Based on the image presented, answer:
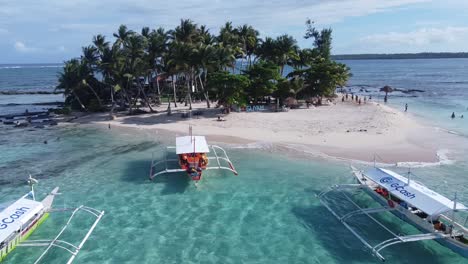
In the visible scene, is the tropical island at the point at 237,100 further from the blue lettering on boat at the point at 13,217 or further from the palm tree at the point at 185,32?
the blue lettering on boat at the point at 13,217

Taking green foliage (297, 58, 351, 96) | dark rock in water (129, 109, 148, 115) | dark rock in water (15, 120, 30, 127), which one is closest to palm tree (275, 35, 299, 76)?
green foliage (297, 58, 351, 96)

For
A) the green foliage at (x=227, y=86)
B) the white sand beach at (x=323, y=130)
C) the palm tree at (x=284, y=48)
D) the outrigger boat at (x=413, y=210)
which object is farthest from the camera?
the palm tree at (x=284, y=48)

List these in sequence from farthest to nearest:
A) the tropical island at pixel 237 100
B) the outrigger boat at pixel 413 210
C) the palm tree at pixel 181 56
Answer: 1. the palm tree at pixel 181 56
2. the tropical island at pixel 237 100
3. the outrigger boat at pixel 413 210

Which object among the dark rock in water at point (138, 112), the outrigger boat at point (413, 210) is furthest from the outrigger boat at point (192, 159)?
the dark rock in water at point (138, 112)

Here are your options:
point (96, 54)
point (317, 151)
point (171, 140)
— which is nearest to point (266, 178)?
point (317, 151)

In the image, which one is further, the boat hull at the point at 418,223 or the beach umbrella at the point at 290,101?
the beach umbrella at the point at 290,101

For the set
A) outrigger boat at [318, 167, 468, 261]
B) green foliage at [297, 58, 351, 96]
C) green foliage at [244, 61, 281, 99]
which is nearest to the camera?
outrigger boat at [318, 167, 468, 261]

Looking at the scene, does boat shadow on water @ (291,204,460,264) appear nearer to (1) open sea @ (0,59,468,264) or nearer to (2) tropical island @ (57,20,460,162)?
(1) open sea @ (0,59,468,264)

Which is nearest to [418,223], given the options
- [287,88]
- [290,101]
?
[287,88]
